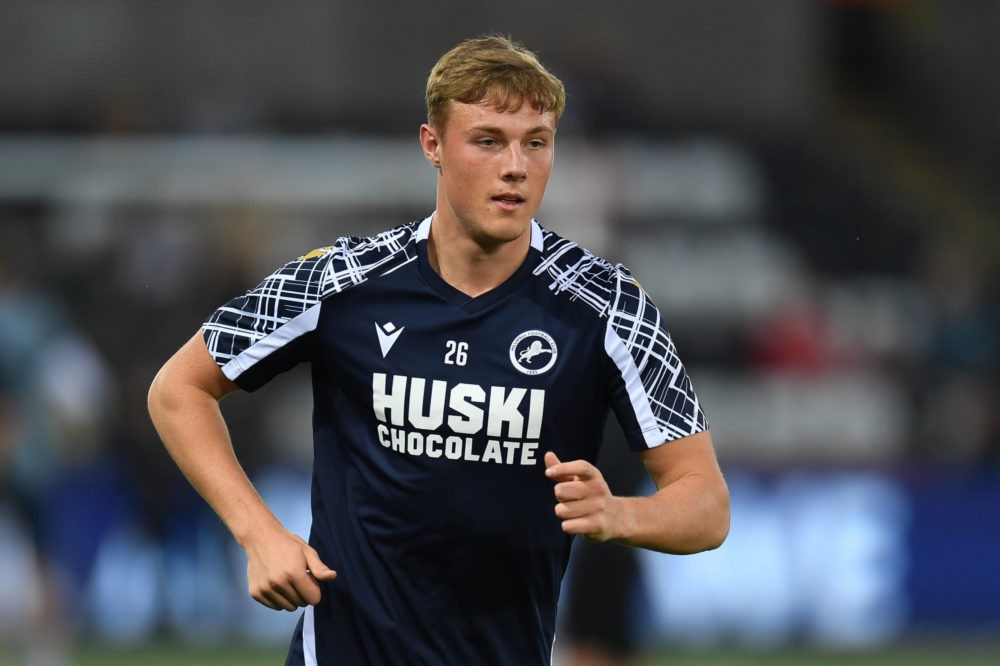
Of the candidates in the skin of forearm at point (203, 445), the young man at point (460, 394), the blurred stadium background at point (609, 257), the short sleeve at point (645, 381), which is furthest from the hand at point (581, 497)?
the blurred stadium background at point (609, 257)

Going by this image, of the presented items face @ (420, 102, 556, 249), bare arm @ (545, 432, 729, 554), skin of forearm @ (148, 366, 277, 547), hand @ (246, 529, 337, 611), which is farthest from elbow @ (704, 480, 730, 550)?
skin of forearm @ (148, 366, 277, 547)

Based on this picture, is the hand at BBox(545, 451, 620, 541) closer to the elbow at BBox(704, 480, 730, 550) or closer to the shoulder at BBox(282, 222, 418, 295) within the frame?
the elbow at BBox(704, 480, 730, 550)

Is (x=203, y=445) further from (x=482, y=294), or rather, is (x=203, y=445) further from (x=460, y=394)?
(x=482, y=294)

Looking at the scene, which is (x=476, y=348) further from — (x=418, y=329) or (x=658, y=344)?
(x=658, y=344)

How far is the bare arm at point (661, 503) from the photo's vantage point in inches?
151

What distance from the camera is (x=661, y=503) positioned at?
411 cm

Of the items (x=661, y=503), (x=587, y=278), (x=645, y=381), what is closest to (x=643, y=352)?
(x=645, y=381)

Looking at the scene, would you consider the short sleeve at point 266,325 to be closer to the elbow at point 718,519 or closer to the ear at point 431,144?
the ear at point 431,144

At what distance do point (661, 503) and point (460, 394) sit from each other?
59 centimetres

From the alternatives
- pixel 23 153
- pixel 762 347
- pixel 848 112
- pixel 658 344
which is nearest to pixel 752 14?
pixel 848 112

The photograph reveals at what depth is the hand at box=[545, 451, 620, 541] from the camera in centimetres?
382

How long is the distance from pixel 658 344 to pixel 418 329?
0.62 m

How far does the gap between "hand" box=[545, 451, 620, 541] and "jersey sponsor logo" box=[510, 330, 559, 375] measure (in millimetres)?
496

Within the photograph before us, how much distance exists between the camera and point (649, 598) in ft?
37.3
